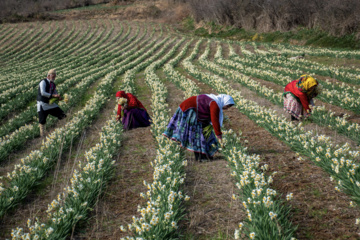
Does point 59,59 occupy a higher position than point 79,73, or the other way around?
point 59,59

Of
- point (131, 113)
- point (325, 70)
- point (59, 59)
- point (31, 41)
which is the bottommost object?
point (325, 70)

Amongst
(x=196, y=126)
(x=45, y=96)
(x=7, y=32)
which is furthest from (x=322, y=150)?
(x=7, y=32)

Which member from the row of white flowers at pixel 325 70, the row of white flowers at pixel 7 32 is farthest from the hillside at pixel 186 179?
the row of white flowers at pixel 7 32

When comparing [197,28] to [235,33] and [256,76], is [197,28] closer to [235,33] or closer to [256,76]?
[235,33]

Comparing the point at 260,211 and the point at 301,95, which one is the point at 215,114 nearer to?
the point at 260,211

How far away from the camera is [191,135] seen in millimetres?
5707

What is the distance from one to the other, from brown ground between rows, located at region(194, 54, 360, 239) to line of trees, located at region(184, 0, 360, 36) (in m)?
23.3

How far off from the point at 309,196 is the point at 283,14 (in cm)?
3242

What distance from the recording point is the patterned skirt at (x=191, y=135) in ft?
18.6

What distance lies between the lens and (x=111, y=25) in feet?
155

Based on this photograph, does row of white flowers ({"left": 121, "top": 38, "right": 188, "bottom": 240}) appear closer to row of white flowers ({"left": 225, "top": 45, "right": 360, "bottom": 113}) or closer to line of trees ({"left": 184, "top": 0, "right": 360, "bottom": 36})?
row of white flowers ({"left": 225, "top": 45, "right": 360, "bottom": 113})

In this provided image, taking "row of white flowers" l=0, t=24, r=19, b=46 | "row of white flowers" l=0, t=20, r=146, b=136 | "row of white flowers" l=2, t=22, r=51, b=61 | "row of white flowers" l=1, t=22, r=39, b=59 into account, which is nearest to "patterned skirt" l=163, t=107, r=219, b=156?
"row of white flowers" l=0, t=20, r=146, b=136

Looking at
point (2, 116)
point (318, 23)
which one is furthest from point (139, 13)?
point (2, 116)

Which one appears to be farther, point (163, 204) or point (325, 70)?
→ point (325, 70)
